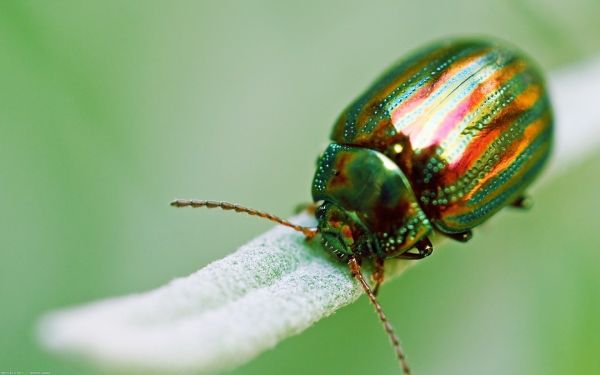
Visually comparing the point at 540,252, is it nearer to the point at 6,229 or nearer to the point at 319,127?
the point at 319,127

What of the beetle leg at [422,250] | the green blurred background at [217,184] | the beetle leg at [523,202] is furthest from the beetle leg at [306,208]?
the beetle leg at [523,202]

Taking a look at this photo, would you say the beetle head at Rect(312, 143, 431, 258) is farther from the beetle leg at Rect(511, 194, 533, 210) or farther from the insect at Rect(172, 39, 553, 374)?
the beetle leg at Rect(511, 194, 533, 210)

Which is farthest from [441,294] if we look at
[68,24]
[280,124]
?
[68,24]

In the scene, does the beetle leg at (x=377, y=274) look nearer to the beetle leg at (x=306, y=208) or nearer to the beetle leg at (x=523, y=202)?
the beetle leg at (x=306, y=208)

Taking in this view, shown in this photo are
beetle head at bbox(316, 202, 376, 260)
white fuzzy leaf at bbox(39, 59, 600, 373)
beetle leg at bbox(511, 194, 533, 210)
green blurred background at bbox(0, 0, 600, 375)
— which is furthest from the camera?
beetle leg at bbox(511, 194, 533, 210)

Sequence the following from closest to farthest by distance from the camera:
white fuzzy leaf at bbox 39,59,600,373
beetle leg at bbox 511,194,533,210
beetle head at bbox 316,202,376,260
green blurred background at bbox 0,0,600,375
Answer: white fuzzy leaf at bbox 39,59,600,373
beetle head at bbox 316,202,376,260
green blurred background at bbox 0,0,600,375
beetle leg at bbox 511,194,533,210

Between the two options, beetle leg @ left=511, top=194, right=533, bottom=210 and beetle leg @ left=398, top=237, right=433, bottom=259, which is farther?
beetle leg @ left=511, top=194, right=533, bottom=210

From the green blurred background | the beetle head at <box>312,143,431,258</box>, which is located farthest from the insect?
the green blurred background
